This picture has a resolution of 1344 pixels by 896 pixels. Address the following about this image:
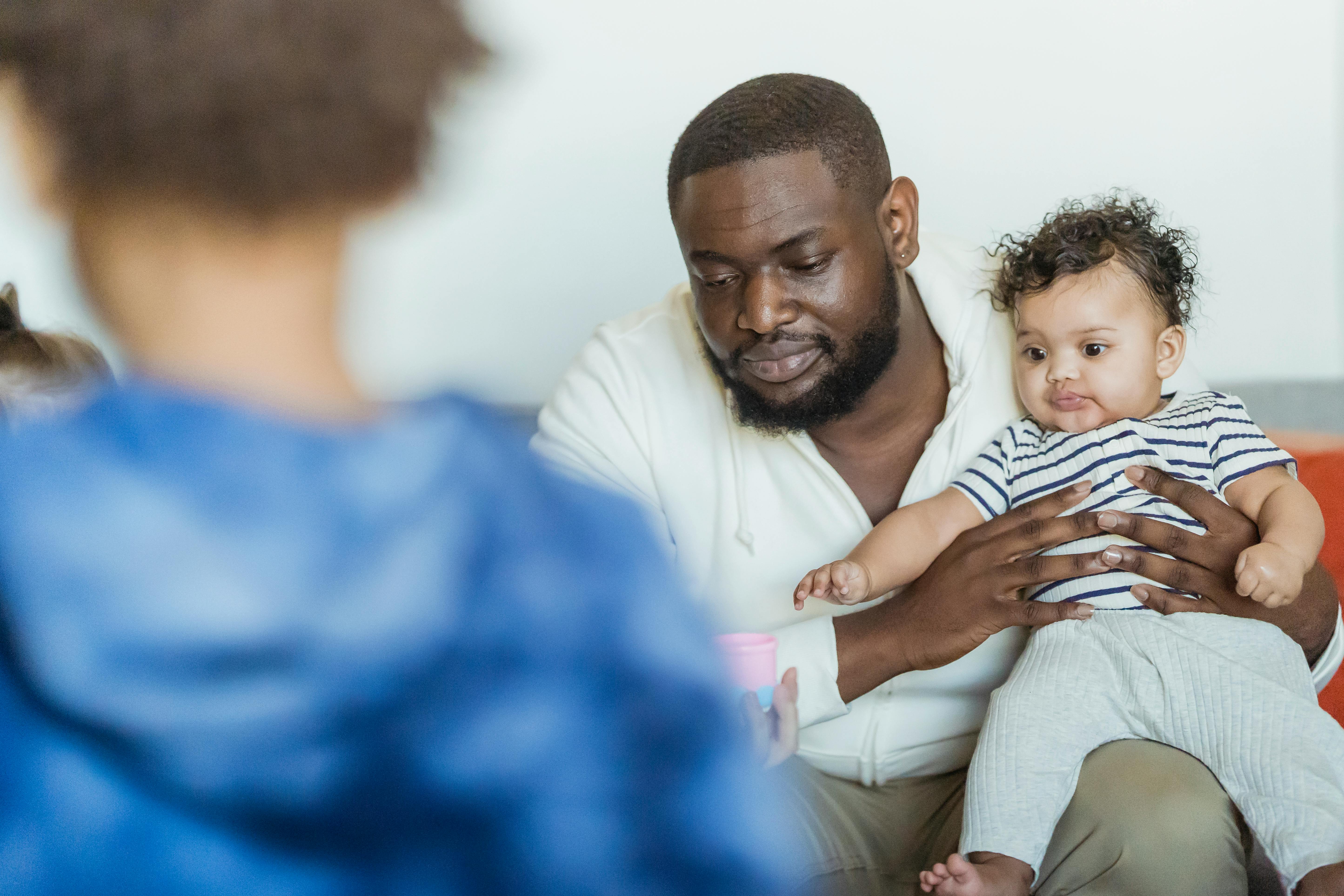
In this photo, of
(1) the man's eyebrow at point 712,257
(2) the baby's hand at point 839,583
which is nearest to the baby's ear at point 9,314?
(1) the man's eyebrow at point 712,257

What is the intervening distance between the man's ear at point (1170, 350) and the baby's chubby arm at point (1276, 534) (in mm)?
227

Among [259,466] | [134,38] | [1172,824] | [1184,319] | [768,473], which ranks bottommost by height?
[1172,824]

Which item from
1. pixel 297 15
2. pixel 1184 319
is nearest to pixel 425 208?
pixel 297 15

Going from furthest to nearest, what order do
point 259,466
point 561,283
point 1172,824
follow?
1. point 561,283
2. point 1172,824
3. point 259,466

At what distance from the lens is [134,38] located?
44 centimetres

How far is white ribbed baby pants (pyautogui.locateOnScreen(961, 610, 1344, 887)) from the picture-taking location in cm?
148

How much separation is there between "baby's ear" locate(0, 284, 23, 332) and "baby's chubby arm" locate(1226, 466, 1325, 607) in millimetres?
1907

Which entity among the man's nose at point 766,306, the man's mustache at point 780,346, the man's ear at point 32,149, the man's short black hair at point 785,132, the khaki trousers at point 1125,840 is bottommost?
the khaki trousers at point 1125,840

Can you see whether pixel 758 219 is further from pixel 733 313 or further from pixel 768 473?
pixel 768 473

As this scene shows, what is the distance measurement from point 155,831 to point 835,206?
1655 millimetres

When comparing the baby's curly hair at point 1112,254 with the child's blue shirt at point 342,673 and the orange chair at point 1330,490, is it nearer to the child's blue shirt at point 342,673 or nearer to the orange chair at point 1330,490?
the orange chair at point 1330,490

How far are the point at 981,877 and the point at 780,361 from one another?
89cm

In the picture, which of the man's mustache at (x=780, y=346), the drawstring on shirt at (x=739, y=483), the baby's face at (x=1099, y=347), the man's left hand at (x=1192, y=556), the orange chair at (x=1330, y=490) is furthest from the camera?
the orange chair at (x=1330, y=490)

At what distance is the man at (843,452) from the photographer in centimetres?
181
